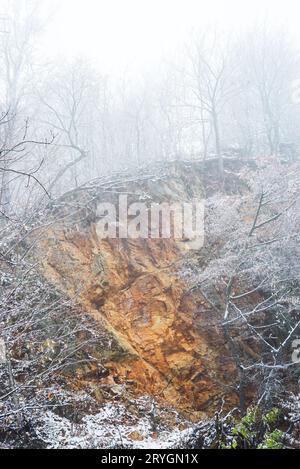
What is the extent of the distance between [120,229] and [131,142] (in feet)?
37.4

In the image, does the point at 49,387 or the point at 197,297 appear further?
the point at 197,297

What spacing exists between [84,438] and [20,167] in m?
12.2

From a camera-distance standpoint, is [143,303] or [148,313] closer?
[148,313]

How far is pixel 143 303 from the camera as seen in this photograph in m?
10.9

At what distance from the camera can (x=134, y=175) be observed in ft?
44.8

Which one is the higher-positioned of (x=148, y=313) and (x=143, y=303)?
(x=143, y=303)

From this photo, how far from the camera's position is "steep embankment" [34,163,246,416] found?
32.8 ft

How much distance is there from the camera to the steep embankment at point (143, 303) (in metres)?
10.0

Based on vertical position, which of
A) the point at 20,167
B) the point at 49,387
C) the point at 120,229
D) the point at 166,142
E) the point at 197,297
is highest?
the point at 166,142

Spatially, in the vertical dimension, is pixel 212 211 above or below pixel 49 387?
above
